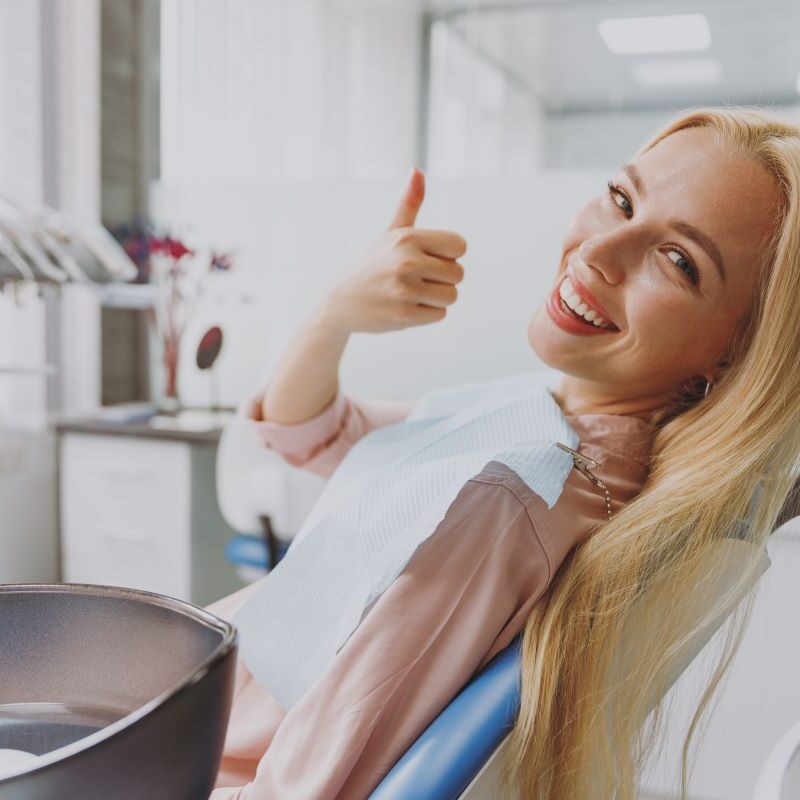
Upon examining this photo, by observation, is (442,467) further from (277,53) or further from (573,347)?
(277,53)

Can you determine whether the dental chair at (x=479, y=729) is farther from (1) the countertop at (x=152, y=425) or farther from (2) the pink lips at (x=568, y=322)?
(1) the countertop at (x=152, y=425)

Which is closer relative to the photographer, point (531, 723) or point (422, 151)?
point (531, 723)

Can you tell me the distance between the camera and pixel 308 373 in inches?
46.8

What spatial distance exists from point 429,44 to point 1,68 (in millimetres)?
1268

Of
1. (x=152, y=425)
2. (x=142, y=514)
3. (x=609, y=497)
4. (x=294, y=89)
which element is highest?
(x=294, y=89)

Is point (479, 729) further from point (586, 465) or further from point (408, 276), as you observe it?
point (408, 276)

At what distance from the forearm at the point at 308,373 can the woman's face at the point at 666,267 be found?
0.28m

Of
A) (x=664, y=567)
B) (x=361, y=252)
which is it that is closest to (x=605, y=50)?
(x=361, y=252)

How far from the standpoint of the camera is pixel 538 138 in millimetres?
2725

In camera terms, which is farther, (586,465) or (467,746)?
(586,465)

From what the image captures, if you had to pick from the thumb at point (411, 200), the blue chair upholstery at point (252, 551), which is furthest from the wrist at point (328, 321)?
the blue chair upholstery at point (252, 551)

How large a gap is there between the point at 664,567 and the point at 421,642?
0.80 ft

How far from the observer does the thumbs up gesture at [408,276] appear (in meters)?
0.97

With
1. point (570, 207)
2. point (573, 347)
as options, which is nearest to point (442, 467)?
point (573, 347)
